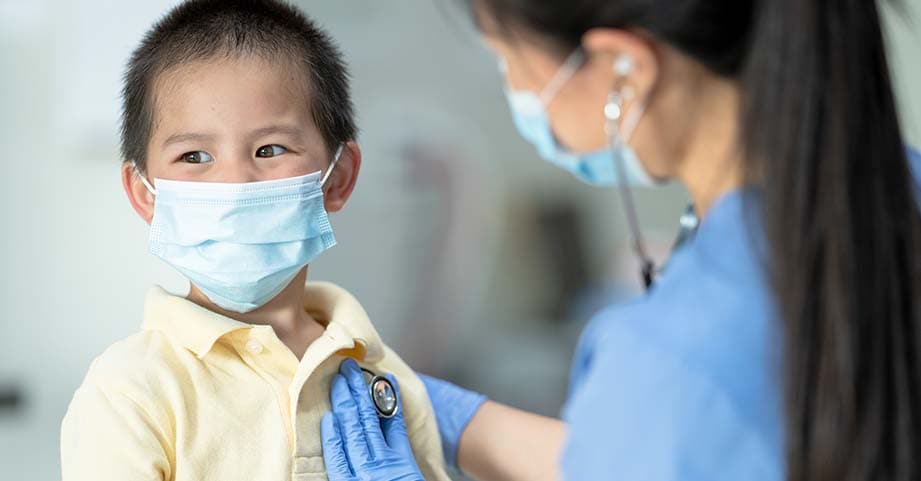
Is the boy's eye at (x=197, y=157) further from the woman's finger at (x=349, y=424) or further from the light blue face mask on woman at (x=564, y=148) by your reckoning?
the light blue face mask on woman at (x=564, y=148)

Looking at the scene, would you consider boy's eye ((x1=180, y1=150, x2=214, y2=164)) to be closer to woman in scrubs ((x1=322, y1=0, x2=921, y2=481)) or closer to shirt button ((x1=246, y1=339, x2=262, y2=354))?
shirt button ((x1=246, y1=339, x2=262, y2=354))

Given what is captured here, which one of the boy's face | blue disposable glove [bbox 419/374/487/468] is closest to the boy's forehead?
the boy's face

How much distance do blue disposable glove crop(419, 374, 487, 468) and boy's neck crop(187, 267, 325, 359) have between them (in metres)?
0.22

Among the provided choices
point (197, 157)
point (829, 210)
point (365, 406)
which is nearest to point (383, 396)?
point (365, 406)

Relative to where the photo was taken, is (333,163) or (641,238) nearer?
(641,238)

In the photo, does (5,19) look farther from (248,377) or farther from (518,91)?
(518,91)

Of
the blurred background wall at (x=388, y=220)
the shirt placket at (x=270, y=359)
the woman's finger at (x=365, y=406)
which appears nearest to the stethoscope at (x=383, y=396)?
the woman's finger at (x=365, y=406)

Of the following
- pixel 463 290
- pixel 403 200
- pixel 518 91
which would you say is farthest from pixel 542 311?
pixel 518 91

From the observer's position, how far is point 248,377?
1.35 m

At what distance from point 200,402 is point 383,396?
0.25 metres

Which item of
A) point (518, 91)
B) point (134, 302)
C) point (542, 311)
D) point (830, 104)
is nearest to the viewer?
point (830, 104)

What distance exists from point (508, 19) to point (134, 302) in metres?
1.79

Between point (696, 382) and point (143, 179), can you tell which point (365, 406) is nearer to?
point (143, 179)

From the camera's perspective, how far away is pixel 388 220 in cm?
285
